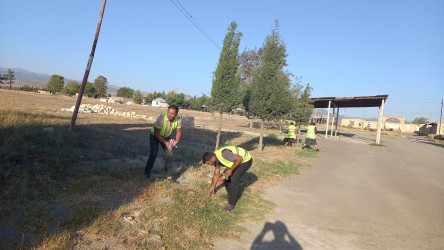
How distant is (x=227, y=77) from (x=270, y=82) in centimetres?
252

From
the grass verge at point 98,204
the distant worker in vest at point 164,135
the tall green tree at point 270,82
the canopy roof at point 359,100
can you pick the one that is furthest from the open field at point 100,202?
the canopy roof at point 359,100

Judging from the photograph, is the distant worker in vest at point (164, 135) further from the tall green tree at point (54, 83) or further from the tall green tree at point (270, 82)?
the tall green tree at point (54, 83)

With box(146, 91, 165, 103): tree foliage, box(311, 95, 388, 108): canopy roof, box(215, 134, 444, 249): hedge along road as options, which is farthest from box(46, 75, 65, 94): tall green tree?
box(215, 134, 444, 249): hedge along road

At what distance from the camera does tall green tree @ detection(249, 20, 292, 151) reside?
13062 millimetres

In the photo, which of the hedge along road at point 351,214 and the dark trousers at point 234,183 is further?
the dark trousers at point 234,183

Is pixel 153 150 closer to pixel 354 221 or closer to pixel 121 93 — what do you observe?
pixel 354 221

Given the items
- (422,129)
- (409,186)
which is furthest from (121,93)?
(409,186)

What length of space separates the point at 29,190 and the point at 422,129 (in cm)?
8480

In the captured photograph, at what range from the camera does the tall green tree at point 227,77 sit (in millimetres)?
11562

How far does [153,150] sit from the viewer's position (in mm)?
5988

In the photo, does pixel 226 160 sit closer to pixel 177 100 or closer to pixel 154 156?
pixel 154 156

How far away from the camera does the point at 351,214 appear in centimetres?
587

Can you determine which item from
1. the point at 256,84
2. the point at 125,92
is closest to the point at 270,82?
the point at 256,84

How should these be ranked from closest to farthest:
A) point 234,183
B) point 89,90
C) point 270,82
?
point 234,183, point 270,82, point 89,90
